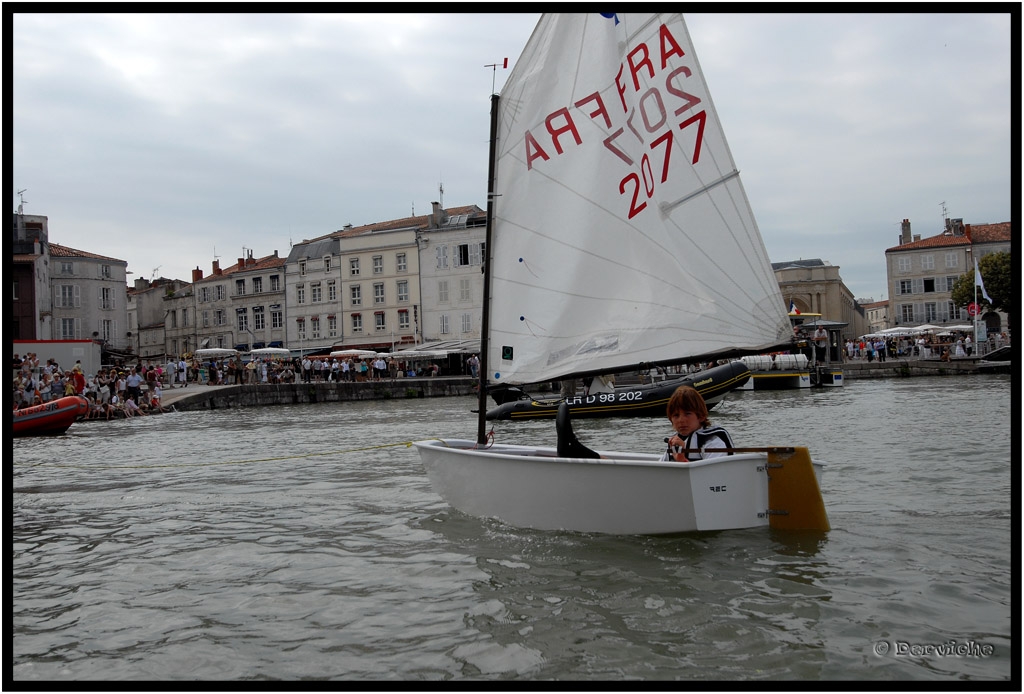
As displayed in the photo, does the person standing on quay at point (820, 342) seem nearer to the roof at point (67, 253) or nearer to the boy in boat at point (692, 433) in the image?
the boy in boat at point (692, 433)

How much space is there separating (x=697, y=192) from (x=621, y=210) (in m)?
0.70

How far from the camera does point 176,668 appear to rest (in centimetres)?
441

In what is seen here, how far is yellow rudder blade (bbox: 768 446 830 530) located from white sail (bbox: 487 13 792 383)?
1.46 meters

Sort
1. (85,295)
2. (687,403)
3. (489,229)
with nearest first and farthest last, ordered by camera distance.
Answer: (687,403), (489,229), (85,295)

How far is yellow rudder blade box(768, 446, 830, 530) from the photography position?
602 cm

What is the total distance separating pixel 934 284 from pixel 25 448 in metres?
72.5

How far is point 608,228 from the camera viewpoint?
25.0 ft

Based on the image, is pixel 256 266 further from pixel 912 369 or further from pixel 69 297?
pixel 912 369

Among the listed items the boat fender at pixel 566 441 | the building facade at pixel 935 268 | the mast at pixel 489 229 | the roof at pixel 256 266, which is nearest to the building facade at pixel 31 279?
the roof at pixel 256 266

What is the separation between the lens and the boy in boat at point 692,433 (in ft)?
20.3

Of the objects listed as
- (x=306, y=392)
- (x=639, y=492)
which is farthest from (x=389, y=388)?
(x=639, y=492)

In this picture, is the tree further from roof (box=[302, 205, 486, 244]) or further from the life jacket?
the life jacket

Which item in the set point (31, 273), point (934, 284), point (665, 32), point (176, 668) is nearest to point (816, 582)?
point (176, 668)

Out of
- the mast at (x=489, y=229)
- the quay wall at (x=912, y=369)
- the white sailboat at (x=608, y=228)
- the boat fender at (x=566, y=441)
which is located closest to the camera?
the boat fender at (x=566, y=441)
